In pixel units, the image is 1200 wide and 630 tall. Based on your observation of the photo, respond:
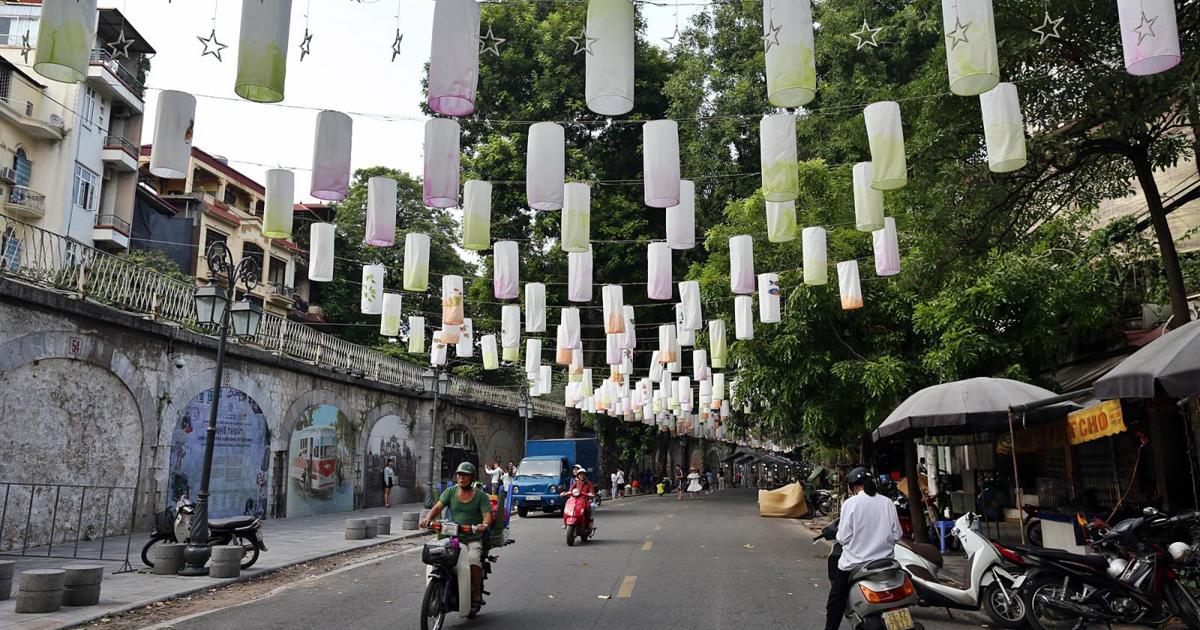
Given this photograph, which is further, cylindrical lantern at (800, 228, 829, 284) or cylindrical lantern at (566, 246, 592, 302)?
cylindrical lantern at (566, 246, 592, 302)

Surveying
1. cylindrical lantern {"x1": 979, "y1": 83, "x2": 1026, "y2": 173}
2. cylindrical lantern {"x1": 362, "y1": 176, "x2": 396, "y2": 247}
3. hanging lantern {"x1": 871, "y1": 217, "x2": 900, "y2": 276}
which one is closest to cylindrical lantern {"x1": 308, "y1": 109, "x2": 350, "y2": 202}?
cylindrical lantern {"x1": 362, "y1": 176, "x2": 396, "y2": 247}

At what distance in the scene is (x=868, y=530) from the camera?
645 centimetres

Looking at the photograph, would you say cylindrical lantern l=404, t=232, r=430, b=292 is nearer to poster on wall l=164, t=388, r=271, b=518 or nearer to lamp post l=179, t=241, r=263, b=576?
lamp post l=179, t=241, r=263, b=576

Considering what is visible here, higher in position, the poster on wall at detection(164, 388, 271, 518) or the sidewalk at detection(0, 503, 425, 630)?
the poster on wall at detection(164, 388, 271, 518)

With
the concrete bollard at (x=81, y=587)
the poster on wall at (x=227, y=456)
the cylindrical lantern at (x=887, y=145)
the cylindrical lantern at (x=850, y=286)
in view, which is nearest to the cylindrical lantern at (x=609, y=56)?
the cylindrical lantern at (x=887, y=145)

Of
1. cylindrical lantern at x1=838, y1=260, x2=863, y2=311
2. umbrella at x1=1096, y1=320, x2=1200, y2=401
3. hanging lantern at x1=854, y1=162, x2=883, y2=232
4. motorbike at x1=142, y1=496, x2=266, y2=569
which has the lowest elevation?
motorbike at x1=142, y1=496, x2=266, y2=569

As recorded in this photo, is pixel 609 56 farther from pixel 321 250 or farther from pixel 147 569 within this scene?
pixel 147 569

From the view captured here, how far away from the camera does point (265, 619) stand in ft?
26.9

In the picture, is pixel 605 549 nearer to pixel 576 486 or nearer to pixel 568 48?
pixel 576 486

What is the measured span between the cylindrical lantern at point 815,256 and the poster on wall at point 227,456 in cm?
1246

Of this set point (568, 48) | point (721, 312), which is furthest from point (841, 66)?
point (721, 312)

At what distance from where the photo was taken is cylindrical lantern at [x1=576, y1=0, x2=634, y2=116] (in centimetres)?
802

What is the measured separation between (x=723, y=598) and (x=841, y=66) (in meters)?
21.9

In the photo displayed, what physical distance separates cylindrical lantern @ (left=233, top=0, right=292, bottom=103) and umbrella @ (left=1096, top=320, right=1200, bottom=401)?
8.24 m
